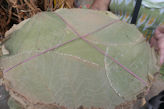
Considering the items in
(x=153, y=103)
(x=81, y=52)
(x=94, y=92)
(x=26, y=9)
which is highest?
(x=81, y=52)

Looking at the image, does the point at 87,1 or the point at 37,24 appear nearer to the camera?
the point at 37,24

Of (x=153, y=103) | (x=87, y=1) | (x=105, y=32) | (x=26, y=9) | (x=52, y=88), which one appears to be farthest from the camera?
(x=87, y=1)

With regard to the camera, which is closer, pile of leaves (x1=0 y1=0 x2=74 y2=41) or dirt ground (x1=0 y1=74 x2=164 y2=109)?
dirt ground (x1=0 y1=74 x2=164 y2=109)

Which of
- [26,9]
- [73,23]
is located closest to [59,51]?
[73,23]

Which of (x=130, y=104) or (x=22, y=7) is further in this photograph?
(x=22, y=7)

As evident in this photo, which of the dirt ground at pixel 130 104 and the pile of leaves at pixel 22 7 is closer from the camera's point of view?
the dirt ground at pixel 130 104

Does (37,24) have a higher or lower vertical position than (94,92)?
higher

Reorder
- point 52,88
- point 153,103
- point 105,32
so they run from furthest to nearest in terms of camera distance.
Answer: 1. point 153,103
2. point 105,32
3. point 52,88

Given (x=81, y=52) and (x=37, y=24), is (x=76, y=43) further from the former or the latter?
(x=37, y=24)
